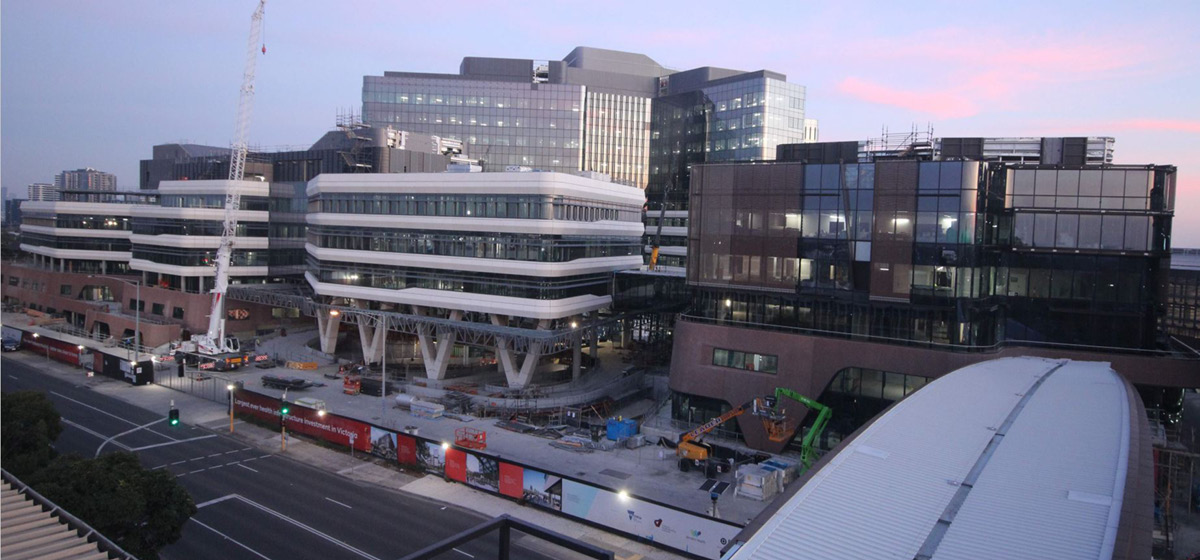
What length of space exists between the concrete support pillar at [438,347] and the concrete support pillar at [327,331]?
13147mm

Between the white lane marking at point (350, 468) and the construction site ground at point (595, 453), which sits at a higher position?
the construction site ground at point (595, 453)

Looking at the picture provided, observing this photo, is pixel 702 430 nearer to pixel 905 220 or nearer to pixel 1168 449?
pixel 905 220

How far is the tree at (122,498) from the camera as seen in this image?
23.9 meters

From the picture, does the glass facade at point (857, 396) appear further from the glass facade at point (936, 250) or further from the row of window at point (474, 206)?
the row of window at point (474, 206)

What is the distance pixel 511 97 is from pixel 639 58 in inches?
1307

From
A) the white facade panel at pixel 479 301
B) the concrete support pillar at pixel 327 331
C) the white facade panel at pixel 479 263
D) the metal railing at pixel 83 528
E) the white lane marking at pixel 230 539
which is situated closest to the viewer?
the metal railing at pixel 83 528

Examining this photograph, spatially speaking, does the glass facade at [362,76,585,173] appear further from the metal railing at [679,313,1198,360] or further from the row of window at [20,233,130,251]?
the metal railing at [679,313,1198,360]

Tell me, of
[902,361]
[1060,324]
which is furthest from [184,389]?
[1060,324]

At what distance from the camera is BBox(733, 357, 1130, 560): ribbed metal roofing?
14.7 metres

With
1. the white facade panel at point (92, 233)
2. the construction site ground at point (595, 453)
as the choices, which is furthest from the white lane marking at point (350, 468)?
the white facade panel at point (92, 233)

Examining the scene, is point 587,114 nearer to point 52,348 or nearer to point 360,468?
point 52,348

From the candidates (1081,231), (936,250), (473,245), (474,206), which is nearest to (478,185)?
(474,206)

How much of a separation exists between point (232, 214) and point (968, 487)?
77.9 meters

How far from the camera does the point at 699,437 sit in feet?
137
